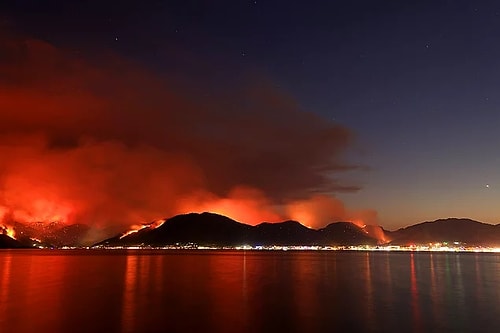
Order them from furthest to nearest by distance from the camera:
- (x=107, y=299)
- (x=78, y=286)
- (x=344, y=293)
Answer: (x=78, y=286) → (x=344, y=293) → (x=107, y=299)

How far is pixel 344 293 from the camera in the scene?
55.6 meters

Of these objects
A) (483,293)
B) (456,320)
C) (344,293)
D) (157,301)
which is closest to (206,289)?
(157,301)

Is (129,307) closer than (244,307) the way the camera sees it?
Yes

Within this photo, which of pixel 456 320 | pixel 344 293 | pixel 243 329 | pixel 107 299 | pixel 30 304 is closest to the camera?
pixel 243 329

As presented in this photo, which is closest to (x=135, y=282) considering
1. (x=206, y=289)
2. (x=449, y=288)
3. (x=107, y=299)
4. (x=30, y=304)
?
(x=206, y=289)

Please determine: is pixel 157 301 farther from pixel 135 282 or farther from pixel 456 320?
pixel 456 320

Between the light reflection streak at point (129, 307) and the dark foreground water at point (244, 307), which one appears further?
the dark foreground water at point (244, 307)

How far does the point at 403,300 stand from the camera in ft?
161

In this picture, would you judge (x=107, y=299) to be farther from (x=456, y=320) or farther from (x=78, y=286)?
(x=456, y=320)

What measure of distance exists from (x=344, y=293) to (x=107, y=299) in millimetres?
26997

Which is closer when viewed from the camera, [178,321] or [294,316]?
[178,321]

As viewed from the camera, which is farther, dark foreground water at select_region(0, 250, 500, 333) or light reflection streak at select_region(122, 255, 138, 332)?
dark foreground water at select_region(0, 250, 500, 333)

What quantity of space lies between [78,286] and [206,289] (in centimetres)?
1736

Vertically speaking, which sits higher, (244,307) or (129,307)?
(129,307)
